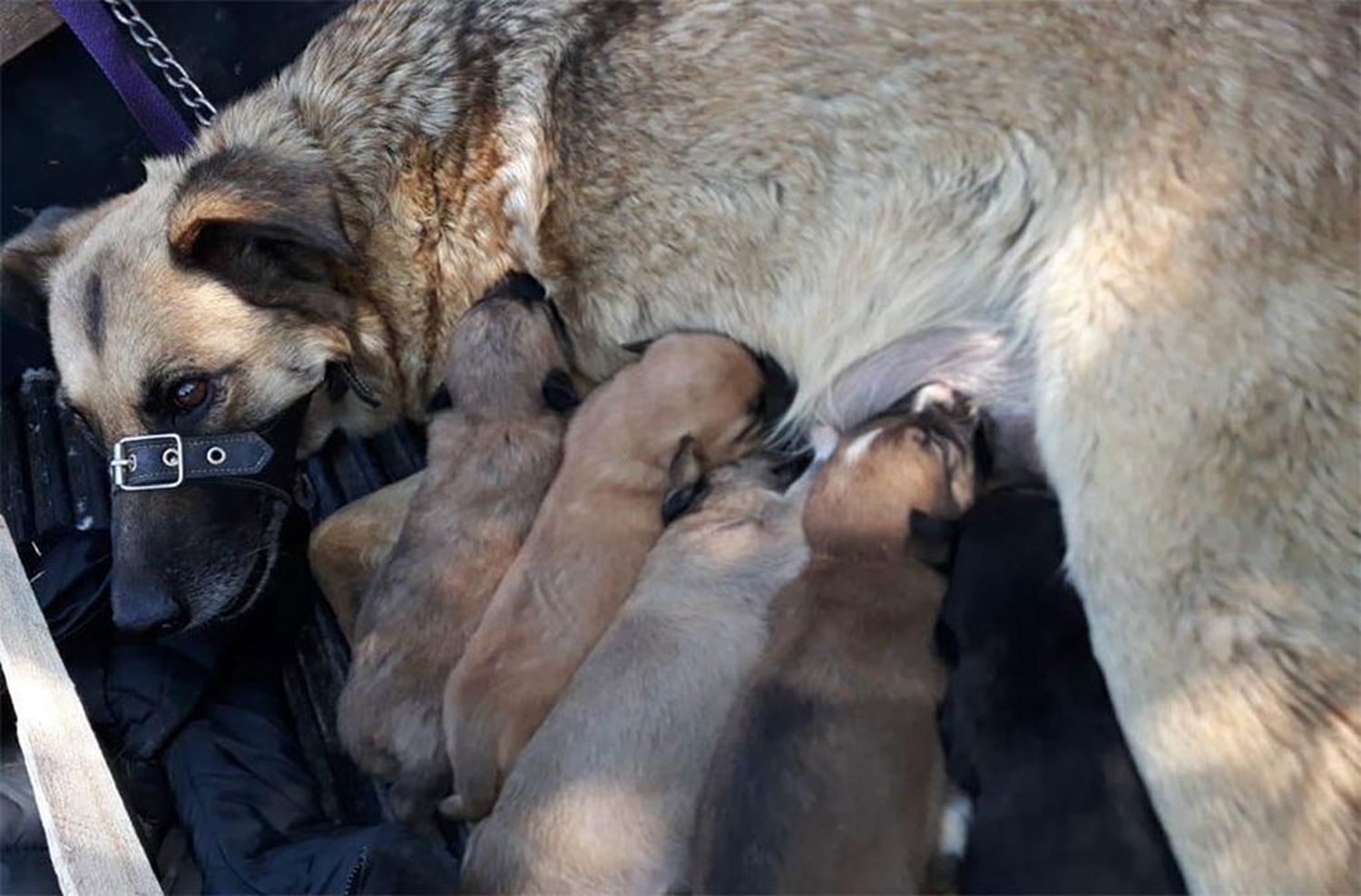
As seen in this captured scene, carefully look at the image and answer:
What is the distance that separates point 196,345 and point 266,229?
1.01ft

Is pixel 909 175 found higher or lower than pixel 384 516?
higher

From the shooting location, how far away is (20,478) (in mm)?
3900

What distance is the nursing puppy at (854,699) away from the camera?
6.97 ft

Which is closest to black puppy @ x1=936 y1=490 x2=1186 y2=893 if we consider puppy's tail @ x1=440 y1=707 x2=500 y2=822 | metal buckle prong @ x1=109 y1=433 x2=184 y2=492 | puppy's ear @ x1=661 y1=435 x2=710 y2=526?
puppy's ear @ x1=661 y1=435 x2=710 y2=526

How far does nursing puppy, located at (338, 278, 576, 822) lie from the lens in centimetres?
265

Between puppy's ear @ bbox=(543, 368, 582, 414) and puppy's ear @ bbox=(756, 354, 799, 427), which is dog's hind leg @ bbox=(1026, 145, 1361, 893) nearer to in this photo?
puppy's ear @ bbox=(756, 354, 799, 427)

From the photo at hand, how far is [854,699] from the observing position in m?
2.27

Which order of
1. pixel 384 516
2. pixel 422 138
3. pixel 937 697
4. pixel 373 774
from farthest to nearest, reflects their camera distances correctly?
1. pixel 384 516
2. pixel 422 138
3. pixel 373 774
4. pixel 937 697

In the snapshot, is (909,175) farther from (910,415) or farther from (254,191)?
(254,191)

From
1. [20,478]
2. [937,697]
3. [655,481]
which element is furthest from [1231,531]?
[20,478]

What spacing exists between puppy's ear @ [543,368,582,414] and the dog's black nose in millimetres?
837

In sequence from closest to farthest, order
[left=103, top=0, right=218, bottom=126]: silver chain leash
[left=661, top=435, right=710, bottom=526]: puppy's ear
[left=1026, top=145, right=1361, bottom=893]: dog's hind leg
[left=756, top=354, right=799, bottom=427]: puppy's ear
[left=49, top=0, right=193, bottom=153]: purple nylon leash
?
[left=1026, top=145, right=1361, bottom=893]: dog's hind leg, [left=661, top=435, right=710, bottom=526]: puppy's ear, [left=756, top=354, right=799, bottom=427]: puppy's ear, [left=49, top=0, right=193, bottom=153]: purple nylon leash, [left=103, top=0, right=218, bottom=126]: silver chain leash

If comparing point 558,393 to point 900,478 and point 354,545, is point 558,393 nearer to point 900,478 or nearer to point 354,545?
point 354,545

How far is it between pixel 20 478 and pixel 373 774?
174 centimetres
